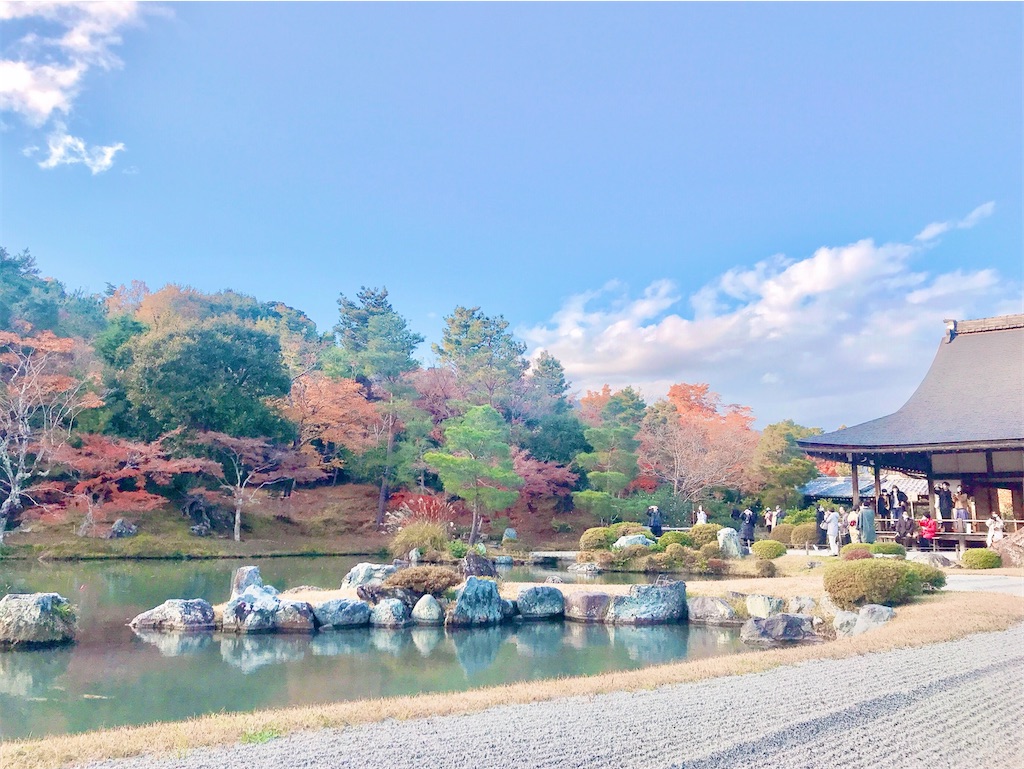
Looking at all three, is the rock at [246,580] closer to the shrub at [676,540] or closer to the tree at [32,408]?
the shrub at [676,540]

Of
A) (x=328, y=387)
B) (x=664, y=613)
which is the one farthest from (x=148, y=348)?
(x=664, y=613)

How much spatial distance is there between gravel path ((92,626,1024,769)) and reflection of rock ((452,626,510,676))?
108 inches

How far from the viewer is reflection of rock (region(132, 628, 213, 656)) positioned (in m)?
7.89

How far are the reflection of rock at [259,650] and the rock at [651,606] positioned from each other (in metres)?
4.41

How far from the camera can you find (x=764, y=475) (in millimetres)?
26031

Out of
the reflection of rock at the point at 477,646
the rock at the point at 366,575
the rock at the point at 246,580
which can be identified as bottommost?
the reflection of rock at the point at 477,646

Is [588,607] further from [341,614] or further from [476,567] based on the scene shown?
[476,567]

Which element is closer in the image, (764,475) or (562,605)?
(562,605)

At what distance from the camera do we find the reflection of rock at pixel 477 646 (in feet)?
24.5

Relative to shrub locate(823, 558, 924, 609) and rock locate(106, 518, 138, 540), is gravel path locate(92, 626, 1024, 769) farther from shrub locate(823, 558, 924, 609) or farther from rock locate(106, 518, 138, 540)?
rock locate(106, 518, 138, 540)

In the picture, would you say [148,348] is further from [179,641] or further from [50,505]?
[179,641]

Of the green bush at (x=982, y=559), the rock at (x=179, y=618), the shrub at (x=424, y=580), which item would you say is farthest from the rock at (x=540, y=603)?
the green bush at (x=982, y=559)

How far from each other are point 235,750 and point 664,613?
7.46 m

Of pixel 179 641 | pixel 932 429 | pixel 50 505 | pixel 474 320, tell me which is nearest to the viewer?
pixel 179 641
